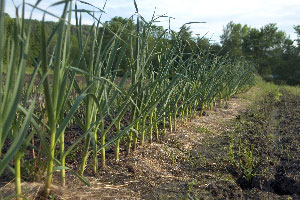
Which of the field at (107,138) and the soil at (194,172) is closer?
the field at (107,138)

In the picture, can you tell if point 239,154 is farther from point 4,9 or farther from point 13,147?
point 4,9

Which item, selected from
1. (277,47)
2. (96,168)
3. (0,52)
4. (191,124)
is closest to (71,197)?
(96,168)

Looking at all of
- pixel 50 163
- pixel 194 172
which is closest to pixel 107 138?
pixel 194 172

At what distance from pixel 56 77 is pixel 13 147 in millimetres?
361

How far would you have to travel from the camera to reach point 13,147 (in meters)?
1.10

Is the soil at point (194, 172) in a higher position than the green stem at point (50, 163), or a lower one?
lower

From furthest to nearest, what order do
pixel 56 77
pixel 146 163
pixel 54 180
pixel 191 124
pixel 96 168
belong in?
pixel 191 124
pixel 146 163
pixel 96 168
pixel 54 180
pixel 56 77

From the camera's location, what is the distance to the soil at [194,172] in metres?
1.87

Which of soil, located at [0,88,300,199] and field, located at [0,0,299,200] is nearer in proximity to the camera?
field, located at [0,0,299,200]

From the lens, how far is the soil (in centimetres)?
187

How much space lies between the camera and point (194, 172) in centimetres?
234

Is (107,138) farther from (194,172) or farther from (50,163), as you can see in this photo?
(50,163)

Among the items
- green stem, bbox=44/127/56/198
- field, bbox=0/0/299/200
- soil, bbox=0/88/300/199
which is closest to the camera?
field, bbox=0/0/299/200

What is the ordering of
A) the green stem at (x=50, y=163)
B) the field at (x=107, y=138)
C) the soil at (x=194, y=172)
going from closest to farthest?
the field at (x=107, y=138) < the green stem at (x=50, y=163) < the soil at (x=194, y=172)
